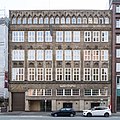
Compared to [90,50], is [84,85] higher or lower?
lower

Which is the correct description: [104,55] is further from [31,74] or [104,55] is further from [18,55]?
[18,55]

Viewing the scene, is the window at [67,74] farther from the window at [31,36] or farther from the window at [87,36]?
the window at [31,36]

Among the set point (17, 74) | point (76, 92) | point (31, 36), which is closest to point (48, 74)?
point (17, 74)

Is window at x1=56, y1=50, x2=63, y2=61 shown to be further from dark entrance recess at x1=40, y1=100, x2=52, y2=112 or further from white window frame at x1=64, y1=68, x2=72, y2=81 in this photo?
dark entrance recess at x1=40, y1=100, x2=52, y2=112

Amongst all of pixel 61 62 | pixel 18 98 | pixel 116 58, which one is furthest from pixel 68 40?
pixel 18 98

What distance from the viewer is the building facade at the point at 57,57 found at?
249 ft

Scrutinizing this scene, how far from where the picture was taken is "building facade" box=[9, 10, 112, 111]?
249 ft

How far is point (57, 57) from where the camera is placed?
251ft

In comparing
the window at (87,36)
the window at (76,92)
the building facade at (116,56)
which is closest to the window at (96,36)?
the window at (87,36)

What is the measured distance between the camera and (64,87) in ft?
249

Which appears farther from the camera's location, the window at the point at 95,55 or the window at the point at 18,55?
the window at the point at 18,55

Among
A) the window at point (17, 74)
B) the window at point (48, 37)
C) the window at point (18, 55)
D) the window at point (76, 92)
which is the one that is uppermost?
the window at point (48, 37)

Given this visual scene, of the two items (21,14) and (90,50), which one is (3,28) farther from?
(90,50)

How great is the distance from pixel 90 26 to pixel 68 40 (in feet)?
15.9
